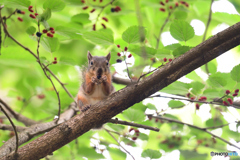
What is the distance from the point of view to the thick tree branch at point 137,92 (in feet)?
8.35

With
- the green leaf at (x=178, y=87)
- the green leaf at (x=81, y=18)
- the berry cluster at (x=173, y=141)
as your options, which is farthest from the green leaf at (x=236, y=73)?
the green leaf at (x=81, y=18)

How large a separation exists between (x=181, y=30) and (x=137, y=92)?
35.4 inches

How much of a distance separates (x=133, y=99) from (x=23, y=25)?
3465mm

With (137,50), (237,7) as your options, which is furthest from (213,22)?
(137,50)

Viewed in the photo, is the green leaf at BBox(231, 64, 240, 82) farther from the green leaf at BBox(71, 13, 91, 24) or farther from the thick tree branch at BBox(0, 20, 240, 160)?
the green leaf at BBox(71, 13, 91, 24)

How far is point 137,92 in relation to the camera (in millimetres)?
2812

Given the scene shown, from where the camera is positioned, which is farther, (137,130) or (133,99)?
(137,130)

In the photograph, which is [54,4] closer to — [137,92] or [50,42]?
[50,42]

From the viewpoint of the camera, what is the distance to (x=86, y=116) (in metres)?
2.96

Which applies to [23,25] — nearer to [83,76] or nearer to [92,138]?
[83,76]

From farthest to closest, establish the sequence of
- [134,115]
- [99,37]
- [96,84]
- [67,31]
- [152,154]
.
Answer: [96,84], [134,115], [152,154], [67,31], [99,37]

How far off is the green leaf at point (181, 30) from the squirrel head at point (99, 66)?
5.57ft

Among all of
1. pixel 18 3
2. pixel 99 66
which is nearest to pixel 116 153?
pixel 99 66

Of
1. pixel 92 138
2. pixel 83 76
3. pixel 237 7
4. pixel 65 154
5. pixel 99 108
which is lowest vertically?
pixel 65 154
